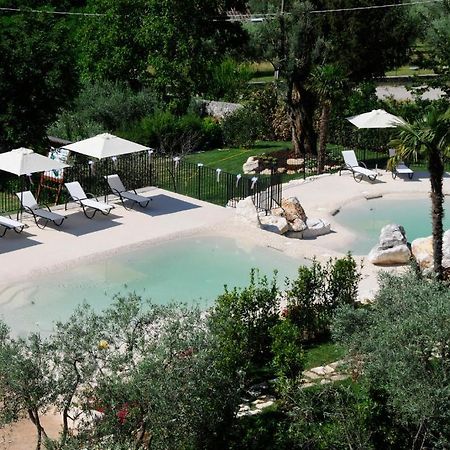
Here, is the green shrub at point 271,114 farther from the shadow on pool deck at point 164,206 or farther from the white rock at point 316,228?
the white rock at point 316,228

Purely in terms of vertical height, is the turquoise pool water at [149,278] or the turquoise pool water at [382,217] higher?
the turquoise pool water at [149,278]

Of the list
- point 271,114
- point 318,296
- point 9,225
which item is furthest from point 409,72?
point 318,296

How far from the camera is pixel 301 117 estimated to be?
30.9 meters

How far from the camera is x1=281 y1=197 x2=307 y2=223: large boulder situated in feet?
75.8

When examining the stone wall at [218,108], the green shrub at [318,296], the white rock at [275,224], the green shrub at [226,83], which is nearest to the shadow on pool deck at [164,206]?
the white rock at [275,224]

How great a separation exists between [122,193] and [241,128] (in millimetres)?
9326

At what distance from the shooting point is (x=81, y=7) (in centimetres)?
5422

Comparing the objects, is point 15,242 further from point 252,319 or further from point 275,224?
point 252,319

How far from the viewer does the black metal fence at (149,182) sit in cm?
2459

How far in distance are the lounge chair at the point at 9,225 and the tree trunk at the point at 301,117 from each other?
11.6 meters

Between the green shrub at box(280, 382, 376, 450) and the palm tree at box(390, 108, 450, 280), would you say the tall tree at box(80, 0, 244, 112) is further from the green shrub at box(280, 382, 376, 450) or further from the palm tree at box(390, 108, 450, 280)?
the green shrub at box(280, 382, 376, 450)

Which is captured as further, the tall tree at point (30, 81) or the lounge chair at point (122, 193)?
the tall tree at point (30, 81)

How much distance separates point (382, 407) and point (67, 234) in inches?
442

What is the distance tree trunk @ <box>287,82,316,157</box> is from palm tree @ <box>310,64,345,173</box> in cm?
162
